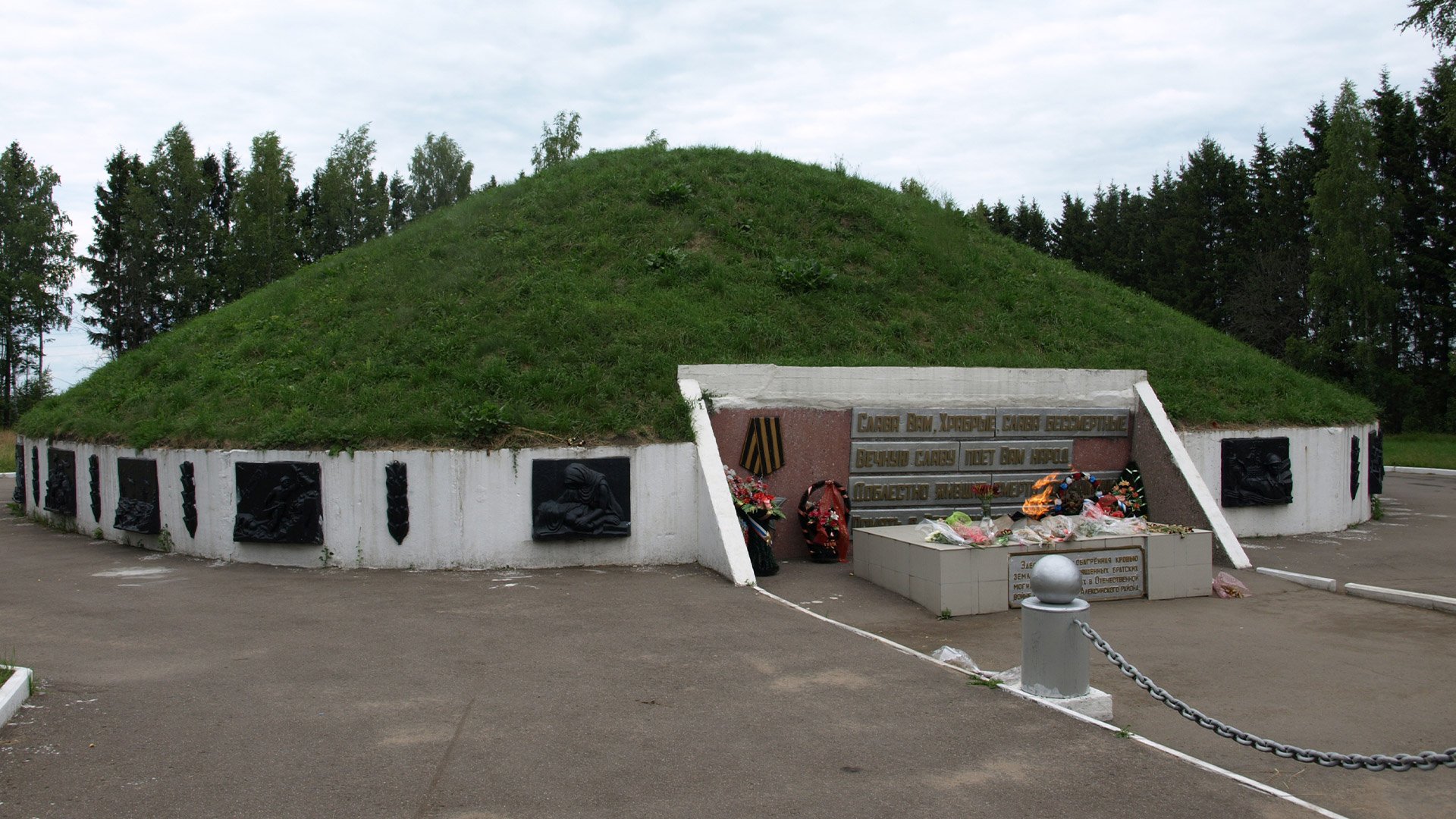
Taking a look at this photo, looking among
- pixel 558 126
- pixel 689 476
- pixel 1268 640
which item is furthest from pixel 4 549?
pixel 558 126

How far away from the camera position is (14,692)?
5.42 m

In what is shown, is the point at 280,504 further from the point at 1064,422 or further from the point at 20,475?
the point at 1064,422

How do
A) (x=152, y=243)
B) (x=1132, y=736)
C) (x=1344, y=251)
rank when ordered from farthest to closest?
(x=152, y=243) < (x=1344, y=251) < (x=1132, y=736)

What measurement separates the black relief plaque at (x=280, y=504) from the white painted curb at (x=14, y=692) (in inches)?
184

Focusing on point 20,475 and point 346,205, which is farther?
point 346,205

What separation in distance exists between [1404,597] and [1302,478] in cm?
487

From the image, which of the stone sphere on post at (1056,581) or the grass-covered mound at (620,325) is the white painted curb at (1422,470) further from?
the stone sphere on post at (1056,581)

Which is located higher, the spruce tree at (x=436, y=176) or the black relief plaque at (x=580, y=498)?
the spruce tree at (x=436, y=176)

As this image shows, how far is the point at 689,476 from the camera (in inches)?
429

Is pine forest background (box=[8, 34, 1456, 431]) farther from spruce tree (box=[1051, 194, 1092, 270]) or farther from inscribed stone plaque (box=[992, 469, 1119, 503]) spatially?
inscribed stone plaque (box=[992, 469, 1119, 503])

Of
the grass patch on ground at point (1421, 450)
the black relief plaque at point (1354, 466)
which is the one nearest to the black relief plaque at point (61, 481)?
the black relief plaque at point (1354, 466)

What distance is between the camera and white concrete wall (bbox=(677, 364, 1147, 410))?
38.4 feet

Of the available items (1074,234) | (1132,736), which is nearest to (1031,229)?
(1074,234)

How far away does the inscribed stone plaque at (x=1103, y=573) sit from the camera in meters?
9.06
